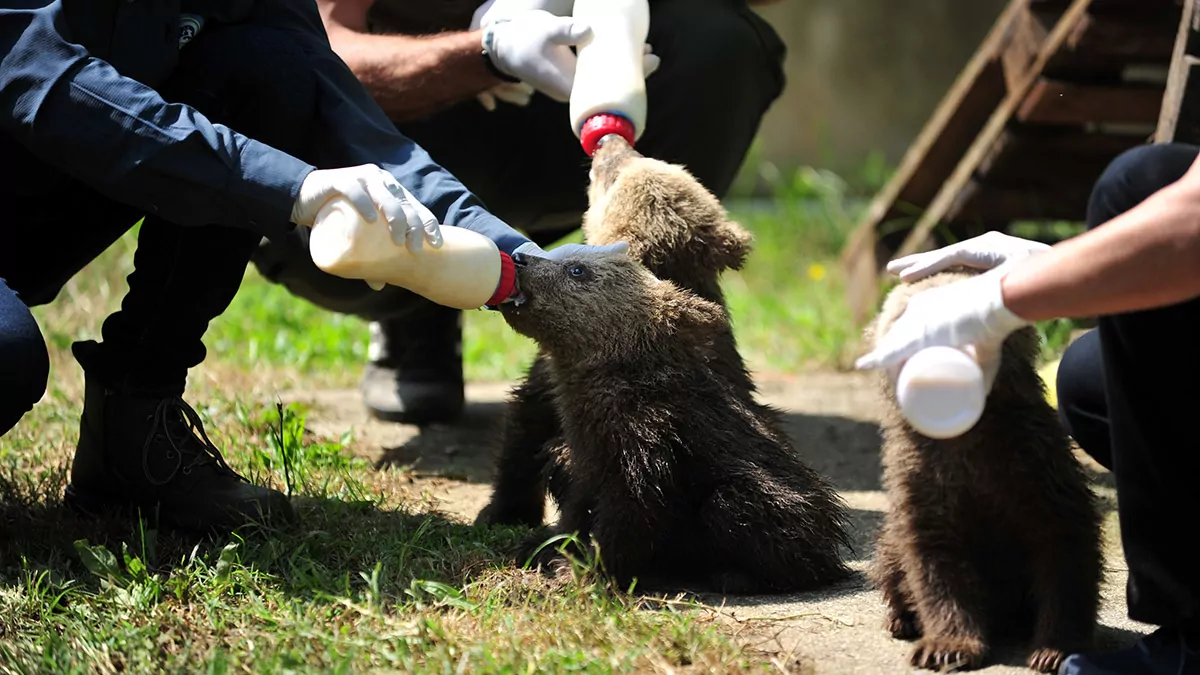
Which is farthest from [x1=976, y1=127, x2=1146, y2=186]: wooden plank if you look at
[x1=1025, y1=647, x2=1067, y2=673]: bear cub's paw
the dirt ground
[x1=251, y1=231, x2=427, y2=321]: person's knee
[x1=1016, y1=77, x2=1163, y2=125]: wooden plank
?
[x1=1025, y1=647, x2=1067, y2=673]: bear cub's paw

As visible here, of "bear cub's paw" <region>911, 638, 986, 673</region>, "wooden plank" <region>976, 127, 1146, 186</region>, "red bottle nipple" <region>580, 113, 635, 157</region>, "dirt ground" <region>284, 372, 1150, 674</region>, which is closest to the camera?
"bear cub's paw" <region>911, 638, 986, 673</region>

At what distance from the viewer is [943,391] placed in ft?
6.85

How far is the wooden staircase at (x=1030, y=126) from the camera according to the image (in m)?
4.62

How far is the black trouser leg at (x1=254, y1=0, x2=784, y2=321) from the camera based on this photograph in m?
4.26

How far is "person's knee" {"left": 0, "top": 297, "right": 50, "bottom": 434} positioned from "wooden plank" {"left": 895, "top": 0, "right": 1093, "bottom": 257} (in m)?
3.60

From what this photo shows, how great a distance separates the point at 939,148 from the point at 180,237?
12.2ft

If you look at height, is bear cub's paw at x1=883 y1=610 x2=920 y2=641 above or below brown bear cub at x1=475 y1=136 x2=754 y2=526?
below

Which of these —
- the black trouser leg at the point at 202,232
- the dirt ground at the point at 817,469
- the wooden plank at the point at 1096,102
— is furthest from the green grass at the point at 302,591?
the wooden plank at the point at 1096,102

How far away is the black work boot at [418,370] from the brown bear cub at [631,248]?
50.2 inches

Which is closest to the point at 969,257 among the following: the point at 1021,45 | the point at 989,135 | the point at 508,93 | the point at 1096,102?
the point at 508,93

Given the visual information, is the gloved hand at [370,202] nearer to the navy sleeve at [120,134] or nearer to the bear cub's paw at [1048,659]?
the navy sleeve at [120,134]

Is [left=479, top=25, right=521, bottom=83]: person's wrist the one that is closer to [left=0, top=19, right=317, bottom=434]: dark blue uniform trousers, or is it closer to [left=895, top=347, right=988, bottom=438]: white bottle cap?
[left=0, top=19, right=317, bottom=434]: dark blue uniform trousers

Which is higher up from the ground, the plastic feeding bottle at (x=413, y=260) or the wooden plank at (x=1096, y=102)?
the wooden plank at (x=1096, y=102)

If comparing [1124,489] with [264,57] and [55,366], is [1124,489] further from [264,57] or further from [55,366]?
[55,366]
